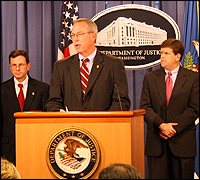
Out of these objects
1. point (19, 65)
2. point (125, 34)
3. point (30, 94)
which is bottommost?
point (30, 94)

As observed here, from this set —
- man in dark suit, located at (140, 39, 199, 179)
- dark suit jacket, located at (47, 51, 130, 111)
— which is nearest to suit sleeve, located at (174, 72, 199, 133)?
man in dark suit, located at (140, 39, 199, 179)

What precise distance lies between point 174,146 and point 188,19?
2.08 metres

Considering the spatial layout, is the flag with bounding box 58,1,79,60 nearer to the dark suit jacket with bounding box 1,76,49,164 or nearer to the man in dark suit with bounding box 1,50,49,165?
the man in dark suit with bounding box 1,50,49,165

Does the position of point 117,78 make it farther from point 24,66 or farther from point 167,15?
point 167,15

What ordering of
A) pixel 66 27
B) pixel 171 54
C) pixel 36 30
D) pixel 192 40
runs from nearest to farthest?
pixel 171 54 < pixel 192 40 < pixel 66 27 < pixel 36 30

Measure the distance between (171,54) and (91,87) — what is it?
4.38ft

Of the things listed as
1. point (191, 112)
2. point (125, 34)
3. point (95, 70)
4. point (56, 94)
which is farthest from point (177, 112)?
point (125, 34)

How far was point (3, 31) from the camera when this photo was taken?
17.0 feet

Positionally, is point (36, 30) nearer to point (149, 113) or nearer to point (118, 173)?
point (149, 113)

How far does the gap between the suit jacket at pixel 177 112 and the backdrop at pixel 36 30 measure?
137cm

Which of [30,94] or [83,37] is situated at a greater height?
[83,37]

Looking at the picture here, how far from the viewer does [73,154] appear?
2.08m

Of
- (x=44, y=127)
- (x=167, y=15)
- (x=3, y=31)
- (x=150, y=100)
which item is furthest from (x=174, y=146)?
(x=3, y=31)

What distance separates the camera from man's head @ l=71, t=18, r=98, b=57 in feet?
10.2
